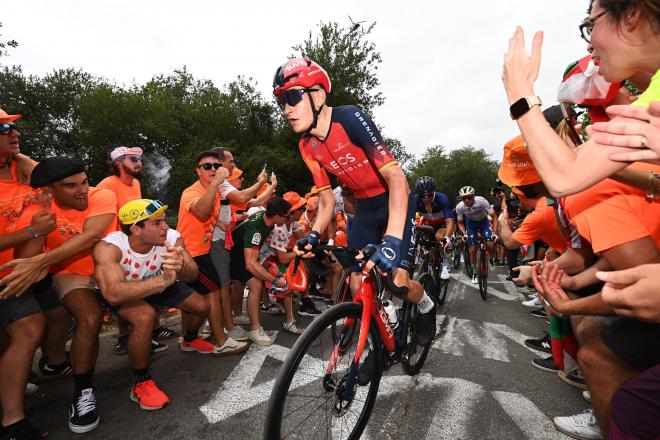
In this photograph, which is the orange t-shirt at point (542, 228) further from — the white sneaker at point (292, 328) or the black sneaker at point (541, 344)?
the white sneaker at point (292, 328)

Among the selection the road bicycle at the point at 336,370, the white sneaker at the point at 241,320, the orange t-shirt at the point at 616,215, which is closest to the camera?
the orange t-shirt at the point at 616,215

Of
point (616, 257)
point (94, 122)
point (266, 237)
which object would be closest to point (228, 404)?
point (266, 237)

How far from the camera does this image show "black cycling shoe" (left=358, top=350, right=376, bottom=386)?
2361mm

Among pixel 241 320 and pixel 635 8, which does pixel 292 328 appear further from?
pixel 635 8

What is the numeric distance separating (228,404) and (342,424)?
3.88 ft

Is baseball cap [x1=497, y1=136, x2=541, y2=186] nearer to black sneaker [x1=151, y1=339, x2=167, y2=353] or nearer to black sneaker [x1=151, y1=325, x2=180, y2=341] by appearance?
black sneaker [x1=151, y1=339, x2=167, y2=353]

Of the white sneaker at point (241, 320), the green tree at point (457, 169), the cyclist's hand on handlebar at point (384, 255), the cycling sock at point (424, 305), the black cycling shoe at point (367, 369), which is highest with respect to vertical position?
the green tree at point (457, 169)

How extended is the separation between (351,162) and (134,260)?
233 cm

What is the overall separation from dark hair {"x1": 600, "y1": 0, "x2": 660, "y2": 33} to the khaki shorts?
4.20 metres

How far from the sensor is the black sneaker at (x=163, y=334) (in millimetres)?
4500

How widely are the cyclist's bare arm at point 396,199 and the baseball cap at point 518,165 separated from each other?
3.35 ft

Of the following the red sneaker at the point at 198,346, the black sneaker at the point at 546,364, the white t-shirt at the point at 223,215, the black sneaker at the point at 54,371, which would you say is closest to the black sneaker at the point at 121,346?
the black sneaker at the point at 54,371

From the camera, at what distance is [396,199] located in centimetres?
232

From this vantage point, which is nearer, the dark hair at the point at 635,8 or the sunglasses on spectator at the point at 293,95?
the dark hair at the point at 635,8
